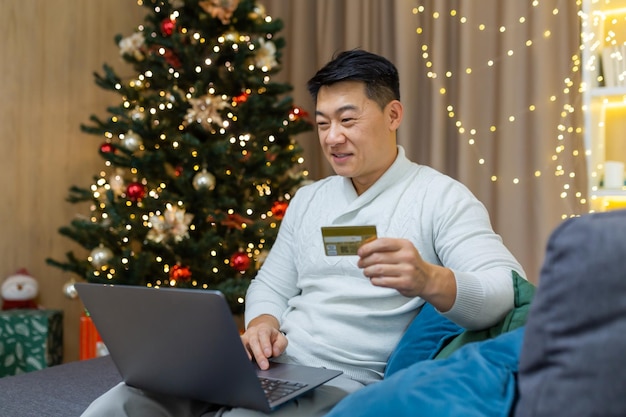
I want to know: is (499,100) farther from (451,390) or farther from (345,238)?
(451,390)

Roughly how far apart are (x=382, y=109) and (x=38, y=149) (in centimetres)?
248

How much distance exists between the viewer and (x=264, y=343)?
60.7 inches

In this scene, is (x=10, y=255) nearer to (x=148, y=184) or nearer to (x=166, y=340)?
(x=148, y=184)

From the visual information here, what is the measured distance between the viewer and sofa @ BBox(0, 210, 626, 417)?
2.11 ft

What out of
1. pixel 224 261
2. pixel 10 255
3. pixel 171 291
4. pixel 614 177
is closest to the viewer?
pixel 171 291

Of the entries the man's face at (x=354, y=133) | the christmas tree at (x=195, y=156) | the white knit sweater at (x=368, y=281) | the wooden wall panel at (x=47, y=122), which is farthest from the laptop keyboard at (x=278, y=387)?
the wooden wall panel at (x=47, y=122)

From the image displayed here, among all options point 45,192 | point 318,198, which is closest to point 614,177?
point 318,198

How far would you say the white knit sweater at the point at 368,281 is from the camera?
1.43 metres

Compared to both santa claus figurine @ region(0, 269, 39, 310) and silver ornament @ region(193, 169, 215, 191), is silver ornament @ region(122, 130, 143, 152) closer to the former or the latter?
silver ornament @ region(193, 169, 215, 191)

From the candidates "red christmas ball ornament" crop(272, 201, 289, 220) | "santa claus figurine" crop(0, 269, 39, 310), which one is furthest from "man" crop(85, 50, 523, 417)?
"santa claus figurine" crop(0, 269, 39, 310)

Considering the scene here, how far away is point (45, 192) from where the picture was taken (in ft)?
12.1

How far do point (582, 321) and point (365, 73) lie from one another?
46.1 inches

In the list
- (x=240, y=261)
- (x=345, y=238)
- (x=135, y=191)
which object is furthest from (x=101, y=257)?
(x=345, y=238)

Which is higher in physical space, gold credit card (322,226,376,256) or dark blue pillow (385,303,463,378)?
gold credit card (322,226,376,256)
